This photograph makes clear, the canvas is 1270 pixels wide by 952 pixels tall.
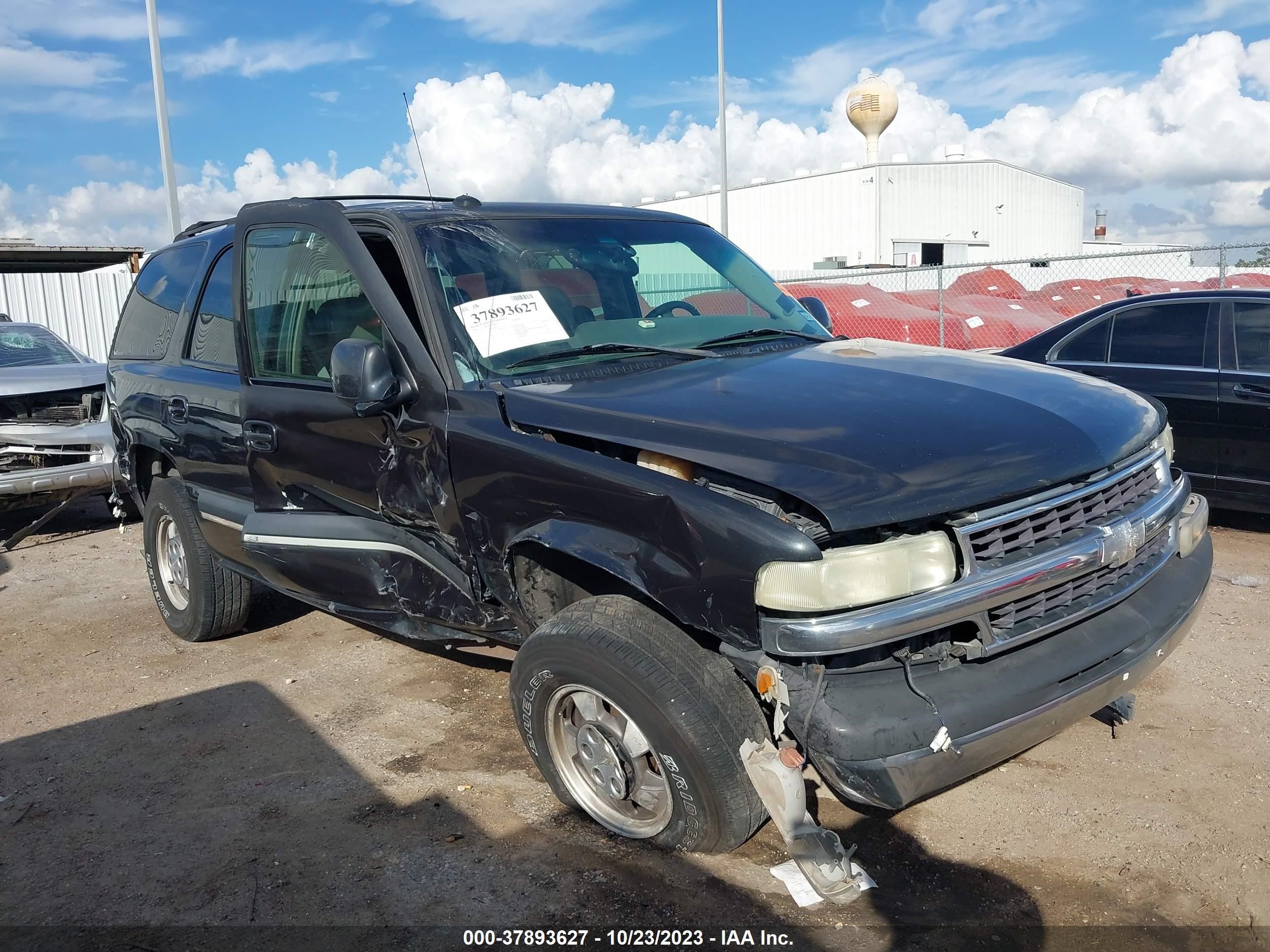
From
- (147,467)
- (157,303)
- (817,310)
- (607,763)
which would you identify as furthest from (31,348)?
(607,763)

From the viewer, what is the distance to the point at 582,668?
2.85 m

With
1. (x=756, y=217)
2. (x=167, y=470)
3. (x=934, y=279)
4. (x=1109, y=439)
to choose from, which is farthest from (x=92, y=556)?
(x=756, y=217)

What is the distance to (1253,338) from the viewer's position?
6.24 m

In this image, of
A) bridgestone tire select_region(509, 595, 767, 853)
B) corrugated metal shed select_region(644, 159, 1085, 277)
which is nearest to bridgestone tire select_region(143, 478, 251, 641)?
bridgestone tire select_region(509, 595, 767, 853)

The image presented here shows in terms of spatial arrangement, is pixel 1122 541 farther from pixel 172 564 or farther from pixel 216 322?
pixel 172 564

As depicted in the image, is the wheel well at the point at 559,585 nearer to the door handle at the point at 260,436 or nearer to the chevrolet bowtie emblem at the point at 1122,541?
the chevrolet bowtie emblem at the point at 1122,541

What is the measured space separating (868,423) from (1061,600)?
2.37 ft

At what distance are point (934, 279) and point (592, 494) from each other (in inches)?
1110

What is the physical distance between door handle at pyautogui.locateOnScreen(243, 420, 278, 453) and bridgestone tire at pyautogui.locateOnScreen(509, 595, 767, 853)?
1705mm

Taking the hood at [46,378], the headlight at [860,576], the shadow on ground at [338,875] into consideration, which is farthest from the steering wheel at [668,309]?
the hood at [46,378]

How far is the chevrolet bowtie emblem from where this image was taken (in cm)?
279

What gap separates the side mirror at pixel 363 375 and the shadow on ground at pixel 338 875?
140 cm

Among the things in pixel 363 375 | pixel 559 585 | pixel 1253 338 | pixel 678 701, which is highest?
pixel 363 375

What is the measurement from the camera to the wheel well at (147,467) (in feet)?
17.5
